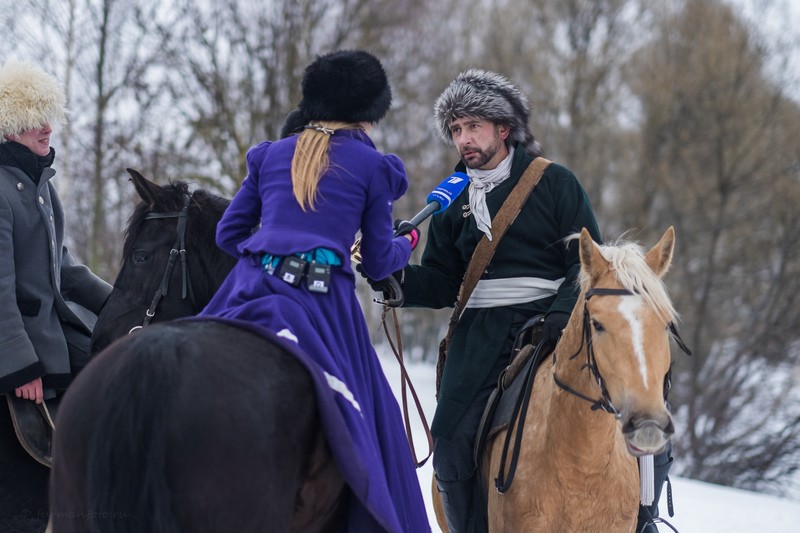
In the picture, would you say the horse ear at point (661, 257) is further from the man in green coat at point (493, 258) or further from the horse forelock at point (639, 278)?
the man in green coat at point (493, 258)

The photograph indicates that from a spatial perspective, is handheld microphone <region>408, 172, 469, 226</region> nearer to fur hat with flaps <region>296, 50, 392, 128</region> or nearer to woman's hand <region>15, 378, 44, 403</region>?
fur hat with flaps <region>296, 50, 392, 128</region>

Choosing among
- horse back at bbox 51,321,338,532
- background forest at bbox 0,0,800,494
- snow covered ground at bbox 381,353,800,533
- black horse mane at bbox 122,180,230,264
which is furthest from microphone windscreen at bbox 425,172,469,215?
background forest at bbox 0,0,800,494

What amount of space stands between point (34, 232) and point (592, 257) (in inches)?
97.2

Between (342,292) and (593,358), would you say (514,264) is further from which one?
(342,292)

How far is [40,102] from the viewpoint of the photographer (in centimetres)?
400

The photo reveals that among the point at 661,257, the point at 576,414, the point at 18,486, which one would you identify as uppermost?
the point at 661,257

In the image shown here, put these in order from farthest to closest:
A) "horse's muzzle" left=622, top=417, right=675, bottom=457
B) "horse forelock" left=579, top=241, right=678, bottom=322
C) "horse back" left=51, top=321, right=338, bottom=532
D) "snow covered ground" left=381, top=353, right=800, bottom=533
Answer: "snow covered ground" left=381, top=353, right=800, bottom=533 → "horse forelock" left=579, top=241, right=678, bottom=322 → "horse's muzzle" left=622, top=417, right=675, bottom=457 → "horse back" left=51, top=321, right=338, bottom=532

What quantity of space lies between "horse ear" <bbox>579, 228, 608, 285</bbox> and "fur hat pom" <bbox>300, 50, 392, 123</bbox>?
90 centimetres

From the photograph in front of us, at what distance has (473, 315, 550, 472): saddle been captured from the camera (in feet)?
12.6

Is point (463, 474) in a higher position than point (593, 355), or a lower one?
lower

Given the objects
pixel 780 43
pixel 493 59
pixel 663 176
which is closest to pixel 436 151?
pixel 493 59

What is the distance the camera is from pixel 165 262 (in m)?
4.01

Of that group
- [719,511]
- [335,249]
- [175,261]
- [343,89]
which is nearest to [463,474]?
[335,249]

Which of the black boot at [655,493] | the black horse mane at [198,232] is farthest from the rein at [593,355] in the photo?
the black horse mane at [198,232]
